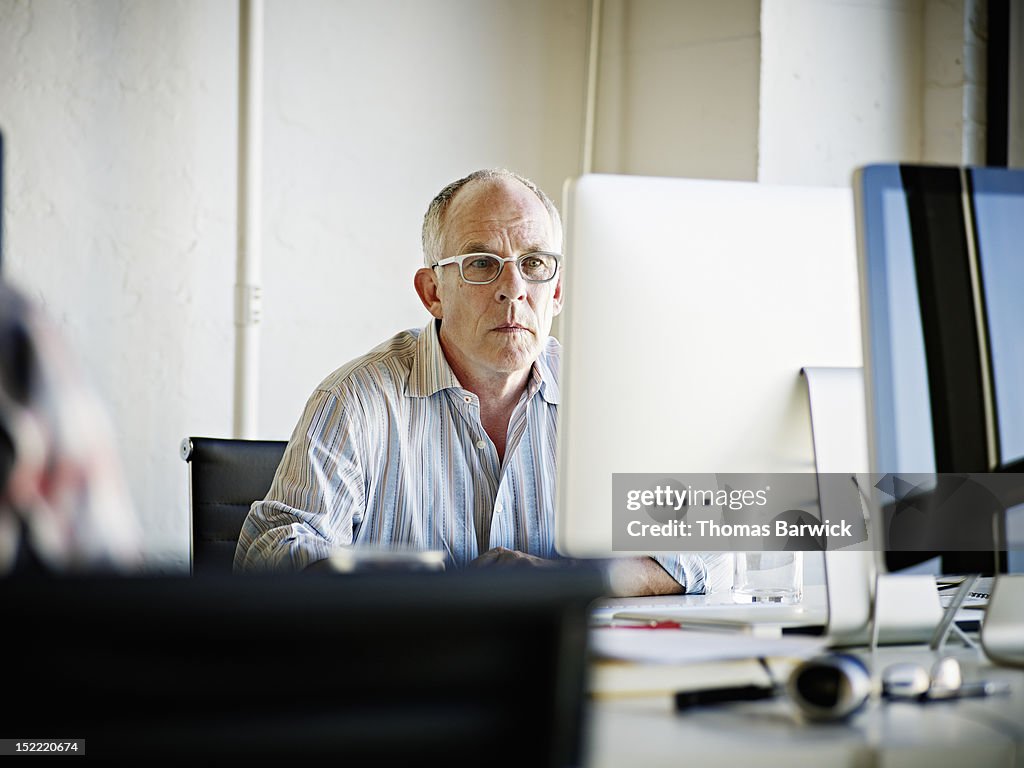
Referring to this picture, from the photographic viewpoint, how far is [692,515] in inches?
44.2

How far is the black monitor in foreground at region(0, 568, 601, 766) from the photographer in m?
0.46

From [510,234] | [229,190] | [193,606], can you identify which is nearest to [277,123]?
[229,190]

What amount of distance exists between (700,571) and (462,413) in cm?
50

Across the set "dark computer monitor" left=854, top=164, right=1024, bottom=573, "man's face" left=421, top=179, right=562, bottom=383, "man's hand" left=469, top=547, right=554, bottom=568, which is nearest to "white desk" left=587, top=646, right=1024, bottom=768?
"dark computer monitor" left=854, top=164, right=1024, bottom=573

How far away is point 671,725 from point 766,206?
0.57 metres

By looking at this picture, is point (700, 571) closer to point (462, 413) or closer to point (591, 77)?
point (462, 413)

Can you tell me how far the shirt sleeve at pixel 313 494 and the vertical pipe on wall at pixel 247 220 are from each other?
85cm

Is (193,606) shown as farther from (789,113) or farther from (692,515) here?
(789,113)

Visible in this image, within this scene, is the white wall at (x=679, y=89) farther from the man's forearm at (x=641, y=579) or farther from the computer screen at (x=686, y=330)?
the computer screen at (x=686, y=330)

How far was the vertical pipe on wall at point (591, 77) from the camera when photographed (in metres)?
2.87

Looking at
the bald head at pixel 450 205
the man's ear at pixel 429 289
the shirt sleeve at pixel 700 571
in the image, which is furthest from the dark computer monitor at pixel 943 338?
the man's ear at pixel 429 289

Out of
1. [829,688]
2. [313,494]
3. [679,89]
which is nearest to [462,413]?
[313,494]

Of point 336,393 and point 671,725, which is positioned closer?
point 671,725

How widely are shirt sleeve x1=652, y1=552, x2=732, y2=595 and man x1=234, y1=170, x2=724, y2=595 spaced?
246 millimetres
